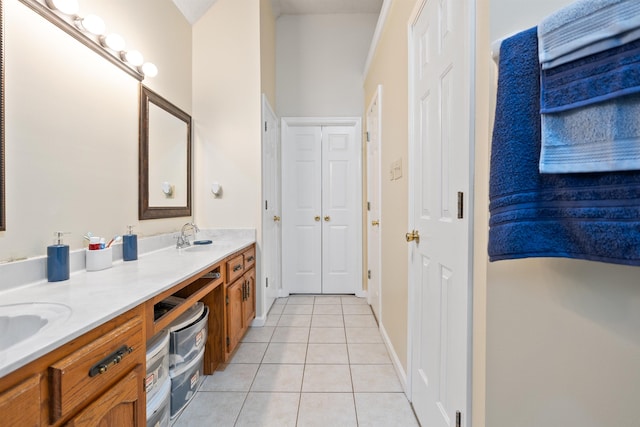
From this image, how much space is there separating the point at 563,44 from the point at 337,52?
3147mm

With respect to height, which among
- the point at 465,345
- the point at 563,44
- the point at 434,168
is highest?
the point at 563,44

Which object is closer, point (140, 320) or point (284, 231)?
point (140, 320)

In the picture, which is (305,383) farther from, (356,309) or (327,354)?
(356,309)

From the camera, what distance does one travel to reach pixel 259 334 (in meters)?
2.38

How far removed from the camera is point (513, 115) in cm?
62

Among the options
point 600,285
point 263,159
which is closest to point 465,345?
point 600,285

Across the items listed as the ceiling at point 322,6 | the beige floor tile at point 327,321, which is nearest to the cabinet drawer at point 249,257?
the beige floor tile at point 327,321

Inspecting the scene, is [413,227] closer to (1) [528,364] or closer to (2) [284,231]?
(1) [528,364]

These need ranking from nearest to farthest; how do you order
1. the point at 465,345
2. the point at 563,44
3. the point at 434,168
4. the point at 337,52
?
the point at 563,44 < the point at 465,345 < the point at 434,168 < the point at 337,52

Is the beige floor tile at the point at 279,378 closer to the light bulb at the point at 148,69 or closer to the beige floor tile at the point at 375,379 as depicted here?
the beige floor tile at the point at 375,379

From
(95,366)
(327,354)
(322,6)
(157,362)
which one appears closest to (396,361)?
(327,354)

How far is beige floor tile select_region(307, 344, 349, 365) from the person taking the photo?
1.97 m

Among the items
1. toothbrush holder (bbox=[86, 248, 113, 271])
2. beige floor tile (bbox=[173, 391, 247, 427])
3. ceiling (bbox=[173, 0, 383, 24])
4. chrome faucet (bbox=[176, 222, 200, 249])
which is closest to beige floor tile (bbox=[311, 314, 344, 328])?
beige floor tile (bbox=[173, 391, 247, 427])

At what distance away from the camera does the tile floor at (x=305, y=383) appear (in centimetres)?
146
